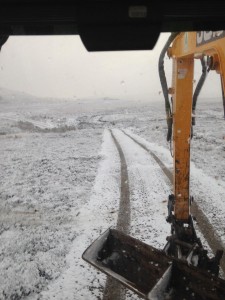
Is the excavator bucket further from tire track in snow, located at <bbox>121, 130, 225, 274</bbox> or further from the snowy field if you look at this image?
tire track in snow, located at <bbox>121, 130, 225, 274</bbox>

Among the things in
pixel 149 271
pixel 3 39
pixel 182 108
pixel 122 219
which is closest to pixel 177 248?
pixel 149 271

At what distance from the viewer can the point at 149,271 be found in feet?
11.8

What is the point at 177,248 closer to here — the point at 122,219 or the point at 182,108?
the point at 182,108

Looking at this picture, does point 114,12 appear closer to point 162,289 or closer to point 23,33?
point 23,33

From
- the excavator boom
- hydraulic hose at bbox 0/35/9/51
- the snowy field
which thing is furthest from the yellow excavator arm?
hydraulic hose at bbox 0/35/9/51

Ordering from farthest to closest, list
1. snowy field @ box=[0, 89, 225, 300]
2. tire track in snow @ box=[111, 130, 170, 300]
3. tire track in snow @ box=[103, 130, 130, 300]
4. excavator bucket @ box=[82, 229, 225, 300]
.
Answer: tire track in snow @ box=[111, 130, 170, 300] → snowy field @ box=[0, 89, 225, 300] → tire track in snow @ box=[103, 130, 130, 300] → excavator bucket @ box=[82, 229, 225, 300]

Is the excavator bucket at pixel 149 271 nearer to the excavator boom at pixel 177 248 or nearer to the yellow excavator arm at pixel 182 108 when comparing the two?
the excavator boom at pixel 177 248

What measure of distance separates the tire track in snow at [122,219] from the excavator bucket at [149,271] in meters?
0.41

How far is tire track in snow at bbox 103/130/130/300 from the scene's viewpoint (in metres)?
3.92

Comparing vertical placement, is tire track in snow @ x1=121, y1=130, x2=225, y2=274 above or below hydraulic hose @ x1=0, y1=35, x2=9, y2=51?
below

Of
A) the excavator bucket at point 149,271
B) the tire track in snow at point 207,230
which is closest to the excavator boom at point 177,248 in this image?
the excavator bucket at point 149,271

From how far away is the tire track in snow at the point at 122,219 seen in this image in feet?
12.9

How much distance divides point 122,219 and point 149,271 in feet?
8.51

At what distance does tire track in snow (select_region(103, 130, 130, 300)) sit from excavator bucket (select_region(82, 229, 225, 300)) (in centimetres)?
41
